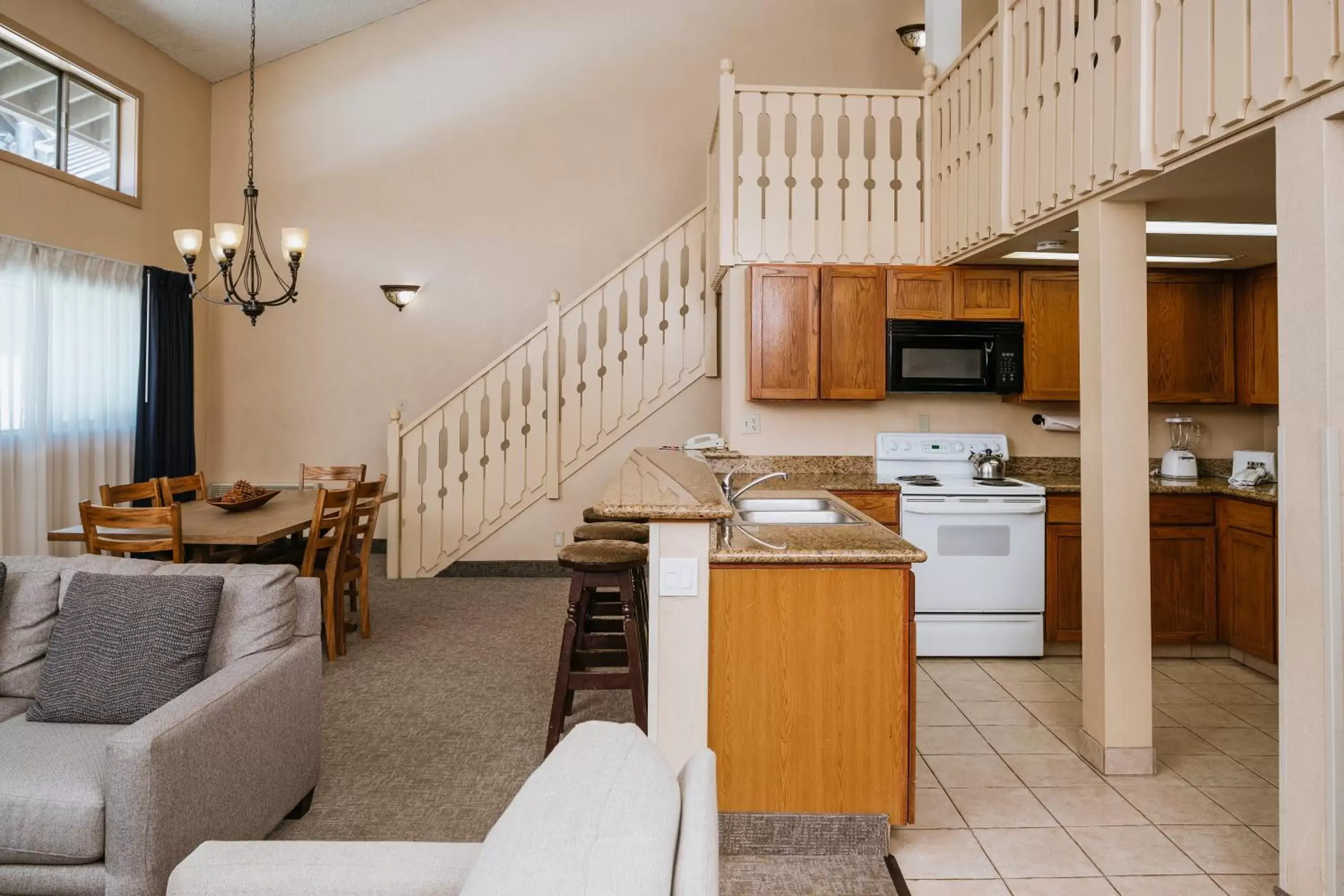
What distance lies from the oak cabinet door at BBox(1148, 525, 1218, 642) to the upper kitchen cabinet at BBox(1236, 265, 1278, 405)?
2.98ft

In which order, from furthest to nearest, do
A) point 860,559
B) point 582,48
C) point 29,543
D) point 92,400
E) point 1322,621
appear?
point 582,48
point 92,400
point 29,543
point 860,559
point 1322,621

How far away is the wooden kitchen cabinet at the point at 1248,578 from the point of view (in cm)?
435

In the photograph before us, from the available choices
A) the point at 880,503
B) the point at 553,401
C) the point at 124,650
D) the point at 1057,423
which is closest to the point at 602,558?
the point at 124,650

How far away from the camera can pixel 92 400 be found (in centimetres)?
604

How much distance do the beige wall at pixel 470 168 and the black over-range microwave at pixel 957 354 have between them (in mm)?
3057

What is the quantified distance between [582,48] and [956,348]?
176 inches

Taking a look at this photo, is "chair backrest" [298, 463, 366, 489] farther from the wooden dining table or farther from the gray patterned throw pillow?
the gray patterned throw pillow

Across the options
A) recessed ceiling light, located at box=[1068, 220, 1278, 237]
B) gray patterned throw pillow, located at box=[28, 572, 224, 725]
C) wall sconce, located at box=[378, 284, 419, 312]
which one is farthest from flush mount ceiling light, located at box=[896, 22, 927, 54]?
gray patterned throw pillow, located at box=[28, 572, 224, 725]

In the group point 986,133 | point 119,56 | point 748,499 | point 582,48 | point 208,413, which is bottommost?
point 748,499

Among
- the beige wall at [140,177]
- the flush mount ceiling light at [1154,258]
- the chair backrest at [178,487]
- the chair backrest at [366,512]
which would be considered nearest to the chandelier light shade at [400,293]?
the beige wall at [140,177]

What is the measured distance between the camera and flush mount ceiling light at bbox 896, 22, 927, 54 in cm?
698

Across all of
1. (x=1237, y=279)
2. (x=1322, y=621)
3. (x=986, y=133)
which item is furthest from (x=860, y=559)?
(x=1237, y=279)

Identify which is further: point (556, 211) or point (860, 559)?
point (556, 211)

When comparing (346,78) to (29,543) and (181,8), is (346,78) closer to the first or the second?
(181,8)
